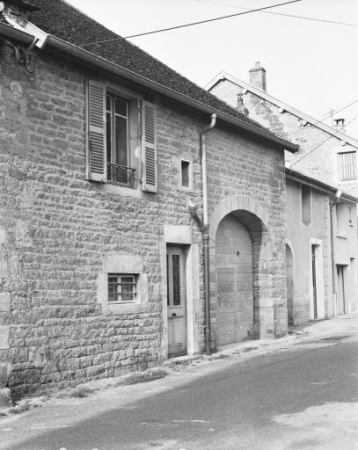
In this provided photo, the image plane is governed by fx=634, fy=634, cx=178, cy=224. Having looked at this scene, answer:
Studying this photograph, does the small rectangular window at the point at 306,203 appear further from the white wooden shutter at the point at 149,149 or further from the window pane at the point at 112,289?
the window pane at the point at 112,289

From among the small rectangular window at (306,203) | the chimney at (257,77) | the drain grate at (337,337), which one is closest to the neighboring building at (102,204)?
the drain grate at (337,337)

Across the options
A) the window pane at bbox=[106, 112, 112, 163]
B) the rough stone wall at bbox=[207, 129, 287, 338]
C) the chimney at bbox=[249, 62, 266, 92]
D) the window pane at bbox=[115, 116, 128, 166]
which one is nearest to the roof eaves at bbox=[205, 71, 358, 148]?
the chimney at bbox=[249, 62, 266, 92]

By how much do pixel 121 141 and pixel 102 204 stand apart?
4.53 feet

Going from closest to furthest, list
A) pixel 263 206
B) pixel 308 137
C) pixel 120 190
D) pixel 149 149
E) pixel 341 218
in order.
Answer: pixel 120 190 → pixel 149 149 → pixel 263 206 → pixel 341 218 → pixel 308 137

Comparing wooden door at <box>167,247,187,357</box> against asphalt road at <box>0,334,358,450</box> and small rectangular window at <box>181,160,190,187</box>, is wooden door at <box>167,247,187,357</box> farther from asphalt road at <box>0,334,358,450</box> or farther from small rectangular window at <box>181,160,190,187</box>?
asphalt road at <box>0,334,358,450</box>

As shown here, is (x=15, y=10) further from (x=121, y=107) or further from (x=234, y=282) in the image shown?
(x=234, y=282)

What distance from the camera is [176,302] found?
11.9 m

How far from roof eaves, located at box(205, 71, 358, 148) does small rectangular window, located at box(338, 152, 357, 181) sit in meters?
0.47

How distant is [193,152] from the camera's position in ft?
40.5

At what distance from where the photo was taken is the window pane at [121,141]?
35.2 ft

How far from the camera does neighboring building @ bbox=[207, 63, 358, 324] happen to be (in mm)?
18609

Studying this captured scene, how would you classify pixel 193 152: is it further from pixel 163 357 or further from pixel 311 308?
pixel 311 308

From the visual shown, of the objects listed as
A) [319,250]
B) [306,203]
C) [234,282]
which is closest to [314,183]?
[306,203]

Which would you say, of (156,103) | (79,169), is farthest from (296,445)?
(156,103)
